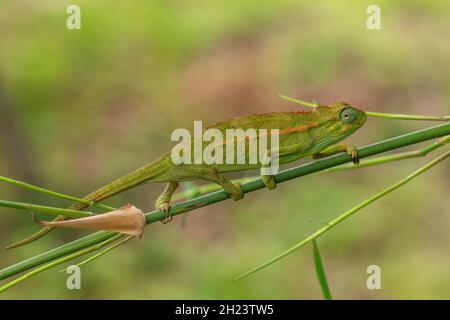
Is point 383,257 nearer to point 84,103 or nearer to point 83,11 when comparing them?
point 84,103

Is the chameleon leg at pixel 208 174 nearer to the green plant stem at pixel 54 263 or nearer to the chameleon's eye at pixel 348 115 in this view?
the chameleon's eye at pixel 348 115

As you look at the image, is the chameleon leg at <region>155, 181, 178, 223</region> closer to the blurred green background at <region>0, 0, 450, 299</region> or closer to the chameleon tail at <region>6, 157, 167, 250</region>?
the chameleon tail at <region>6, 157, 167, 250</region>

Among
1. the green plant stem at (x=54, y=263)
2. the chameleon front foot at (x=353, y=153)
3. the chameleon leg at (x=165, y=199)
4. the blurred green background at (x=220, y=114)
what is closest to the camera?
the green plant stem at (x=54, y=263)

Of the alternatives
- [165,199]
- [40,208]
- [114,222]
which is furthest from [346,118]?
[40,208]

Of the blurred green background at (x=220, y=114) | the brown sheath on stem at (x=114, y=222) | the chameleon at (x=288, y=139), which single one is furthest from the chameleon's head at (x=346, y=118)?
the blurred green background at (x=220, y=114)

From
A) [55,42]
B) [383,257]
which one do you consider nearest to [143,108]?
[55,42]
